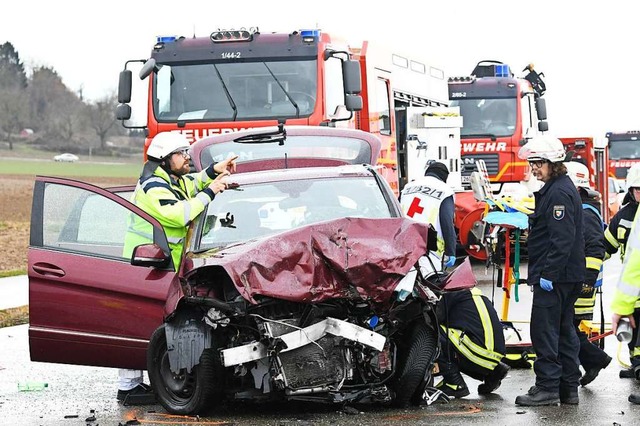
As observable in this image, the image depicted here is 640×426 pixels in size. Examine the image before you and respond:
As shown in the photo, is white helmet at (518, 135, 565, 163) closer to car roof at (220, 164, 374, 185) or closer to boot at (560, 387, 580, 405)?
car roof at (220, 164, 374, 185)

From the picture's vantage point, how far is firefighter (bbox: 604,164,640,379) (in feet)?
29.9

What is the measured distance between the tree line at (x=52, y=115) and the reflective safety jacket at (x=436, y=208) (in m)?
110

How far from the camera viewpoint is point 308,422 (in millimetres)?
7422

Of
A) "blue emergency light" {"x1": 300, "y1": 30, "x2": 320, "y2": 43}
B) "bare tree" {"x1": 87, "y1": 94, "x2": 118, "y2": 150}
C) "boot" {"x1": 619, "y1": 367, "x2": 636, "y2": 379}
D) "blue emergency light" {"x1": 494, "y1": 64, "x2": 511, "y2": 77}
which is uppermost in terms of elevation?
"bare tree" {"x1": 87, "y1": 94, "x2": 118, "y2": 150}

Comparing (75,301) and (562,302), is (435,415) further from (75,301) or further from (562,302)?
(75,301)

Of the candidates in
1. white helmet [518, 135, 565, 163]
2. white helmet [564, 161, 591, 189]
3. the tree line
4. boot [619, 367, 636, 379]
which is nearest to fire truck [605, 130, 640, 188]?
white helmet [564, 161, 591, 189]

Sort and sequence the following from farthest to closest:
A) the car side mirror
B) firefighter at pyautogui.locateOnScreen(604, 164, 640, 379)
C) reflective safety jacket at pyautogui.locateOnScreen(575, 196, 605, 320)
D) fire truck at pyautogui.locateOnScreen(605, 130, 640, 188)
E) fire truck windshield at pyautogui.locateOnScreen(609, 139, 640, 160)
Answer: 1. fire truck windshield at pyautogui.locateOnScreen(609, 139, 640, 160)
2. fire truck at pyautogui.locateOnScreen(605, 130, 640, 188)
3. reflective safety jacket at pyautogui.locateOnScreen(575, 196, 605, 320)
4. firefighter at pyautogui.locateOnScreen(604, 164, 640, 379)
5. the car side mirror

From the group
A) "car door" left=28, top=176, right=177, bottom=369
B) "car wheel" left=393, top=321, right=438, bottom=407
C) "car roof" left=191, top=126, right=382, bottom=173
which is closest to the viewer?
"car wheel" left=393, top=321, right=438, bottom=407

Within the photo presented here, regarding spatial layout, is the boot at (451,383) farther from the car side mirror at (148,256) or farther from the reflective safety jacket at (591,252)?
the car side mirror at (148,256)

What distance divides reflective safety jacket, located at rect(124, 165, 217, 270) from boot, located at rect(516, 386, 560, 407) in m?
2.52

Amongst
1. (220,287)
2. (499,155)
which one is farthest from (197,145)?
(499,155)

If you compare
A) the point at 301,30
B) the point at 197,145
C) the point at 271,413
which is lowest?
the point at 271,413

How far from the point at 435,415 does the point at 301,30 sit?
8896 mm

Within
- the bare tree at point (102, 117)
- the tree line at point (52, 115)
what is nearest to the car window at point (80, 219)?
the tree line at point (52, 115)
